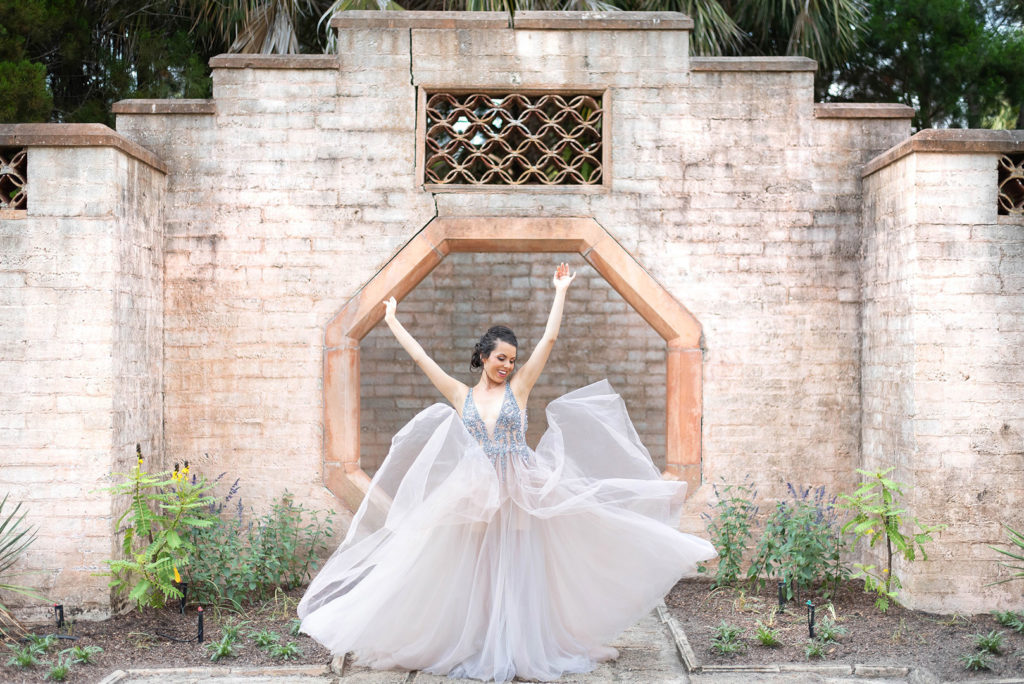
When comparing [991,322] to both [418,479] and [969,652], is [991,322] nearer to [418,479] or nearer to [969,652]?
[969,652]

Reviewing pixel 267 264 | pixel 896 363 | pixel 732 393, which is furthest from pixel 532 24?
pixel 896 363

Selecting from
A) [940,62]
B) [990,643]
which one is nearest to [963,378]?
[990,643]

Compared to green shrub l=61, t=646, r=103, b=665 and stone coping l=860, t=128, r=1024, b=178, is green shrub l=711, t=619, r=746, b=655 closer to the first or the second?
stone coping l=860, t=128, r=1024, b=178

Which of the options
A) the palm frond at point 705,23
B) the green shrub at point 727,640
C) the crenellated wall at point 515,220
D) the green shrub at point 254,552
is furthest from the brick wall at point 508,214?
the palm frond at point 705,23

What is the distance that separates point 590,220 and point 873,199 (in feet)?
6.22

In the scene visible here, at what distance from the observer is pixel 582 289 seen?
8977 millimetres

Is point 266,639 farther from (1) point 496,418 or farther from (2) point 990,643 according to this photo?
(2) point 990,643

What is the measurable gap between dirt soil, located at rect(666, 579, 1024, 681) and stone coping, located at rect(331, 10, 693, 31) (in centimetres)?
381

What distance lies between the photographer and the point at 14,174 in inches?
220

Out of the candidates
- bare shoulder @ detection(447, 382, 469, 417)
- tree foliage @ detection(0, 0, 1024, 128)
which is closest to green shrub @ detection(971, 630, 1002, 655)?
bare shoulder @ detection(447, 382, 469, 417)

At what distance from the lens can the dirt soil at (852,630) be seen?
15.4 feet

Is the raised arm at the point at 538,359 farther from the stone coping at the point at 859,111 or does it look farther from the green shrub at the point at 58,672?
the stone coping at the point at 859,111

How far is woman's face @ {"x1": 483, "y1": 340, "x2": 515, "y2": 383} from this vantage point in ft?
15.3

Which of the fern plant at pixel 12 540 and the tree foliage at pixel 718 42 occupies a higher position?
the tree foliage at pixel 718 42
